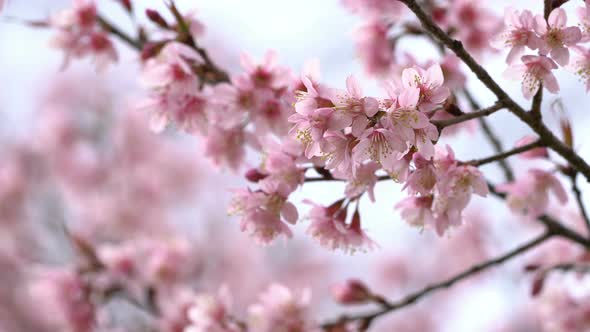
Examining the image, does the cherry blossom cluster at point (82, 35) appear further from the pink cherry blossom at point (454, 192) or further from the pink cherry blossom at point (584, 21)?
the pink cherry blossom at point (584, 21)

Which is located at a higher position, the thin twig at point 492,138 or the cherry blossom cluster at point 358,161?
the thin twig at point 492,138

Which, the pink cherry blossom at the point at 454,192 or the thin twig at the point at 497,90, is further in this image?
the pink cherry blossom at the point at 454,192

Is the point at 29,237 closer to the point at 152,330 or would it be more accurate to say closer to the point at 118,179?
the point at 118,179

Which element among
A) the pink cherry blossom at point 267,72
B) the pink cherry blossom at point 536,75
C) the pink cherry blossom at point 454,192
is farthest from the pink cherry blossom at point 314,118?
the pink cherry blossom at point 267,72

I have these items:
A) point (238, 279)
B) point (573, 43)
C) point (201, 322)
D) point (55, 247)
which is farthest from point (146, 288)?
point (238, 279)

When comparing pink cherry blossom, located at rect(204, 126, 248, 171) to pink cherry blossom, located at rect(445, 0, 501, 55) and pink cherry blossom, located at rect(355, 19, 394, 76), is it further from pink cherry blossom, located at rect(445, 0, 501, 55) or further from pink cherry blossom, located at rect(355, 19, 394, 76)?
pink cherry blossom, located at rect(445, 0, 501, 55)

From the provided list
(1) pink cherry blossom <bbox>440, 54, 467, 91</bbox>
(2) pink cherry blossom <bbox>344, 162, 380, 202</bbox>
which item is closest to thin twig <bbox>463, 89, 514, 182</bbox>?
(1) pink cherry blossom <bbox>440, 54, 467, 91</bbox>

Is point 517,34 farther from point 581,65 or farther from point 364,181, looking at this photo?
point 364,181
